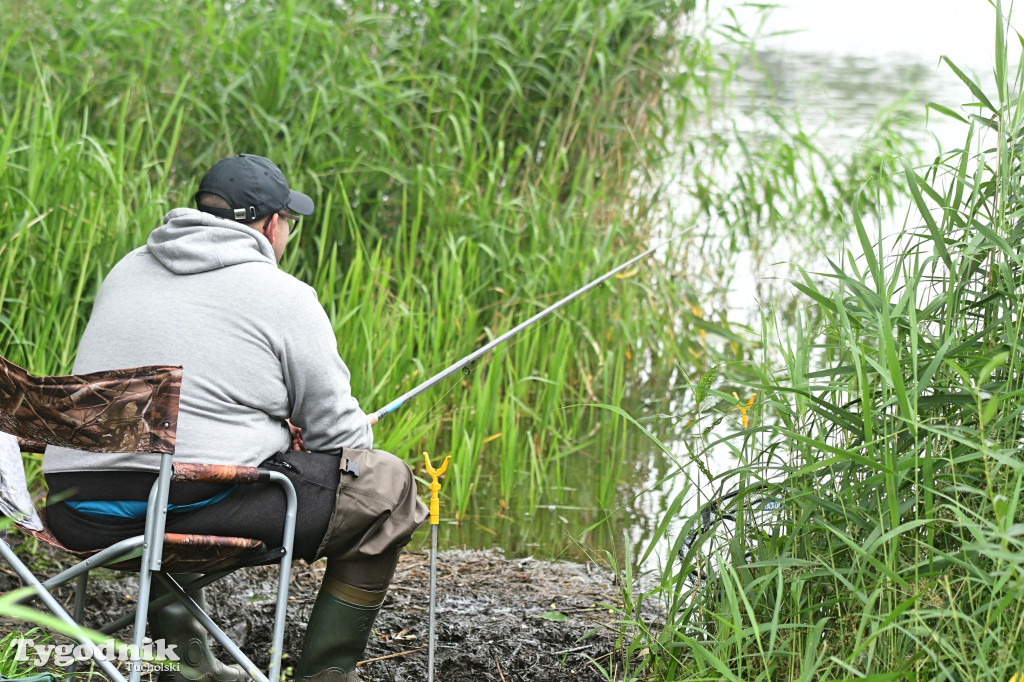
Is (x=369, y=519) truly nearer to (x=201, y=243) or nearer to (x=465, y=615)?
(x=201, y=243)

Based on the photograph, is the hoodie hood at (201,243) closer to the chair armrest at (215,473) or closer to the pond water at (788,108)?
the chair armrest at (215,473)

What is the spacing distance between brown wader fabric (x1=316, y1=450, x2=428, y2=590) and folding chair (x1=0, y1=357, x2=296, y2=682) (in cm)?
15

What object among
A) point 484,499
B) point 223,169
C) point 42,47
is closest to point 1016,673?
point 223,169

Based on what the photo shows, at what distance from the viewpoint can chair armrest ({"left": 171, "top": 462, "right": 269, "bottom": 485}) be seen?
196cm

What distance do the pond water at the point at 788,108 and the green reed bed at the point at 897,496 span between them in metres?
0.17

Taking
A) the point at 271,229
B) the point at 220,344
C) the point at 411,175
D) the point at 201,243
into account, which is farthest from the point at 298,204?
the point at 411,175

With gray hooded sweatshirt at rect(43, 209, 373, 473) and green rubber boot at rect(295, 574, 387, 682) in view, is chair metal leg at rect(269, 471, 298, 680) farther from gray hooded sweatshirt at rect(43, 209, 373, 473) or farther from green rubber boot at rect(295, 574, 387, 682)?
green rubber boot at rect(295, 574, 387, 682)

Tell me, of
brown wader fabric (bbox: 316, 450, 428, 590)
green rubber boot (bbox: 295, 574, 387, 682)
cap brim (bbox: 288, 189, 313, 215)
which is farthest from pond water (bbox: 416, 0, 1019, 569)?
cap brim (bbox: 288, 189, 313, 215)

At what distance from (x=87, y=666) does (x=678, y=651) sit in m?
1.32

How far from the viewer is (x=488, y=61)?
516 centimetres

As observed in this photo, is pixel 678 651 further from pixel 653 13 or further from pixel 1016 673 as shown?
pixel 653 13

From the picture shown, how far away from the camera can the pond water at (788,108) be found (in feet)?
12.1

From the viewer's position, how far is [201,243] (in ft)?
7.38

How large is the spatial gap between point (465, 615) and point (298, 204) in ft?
3.84
